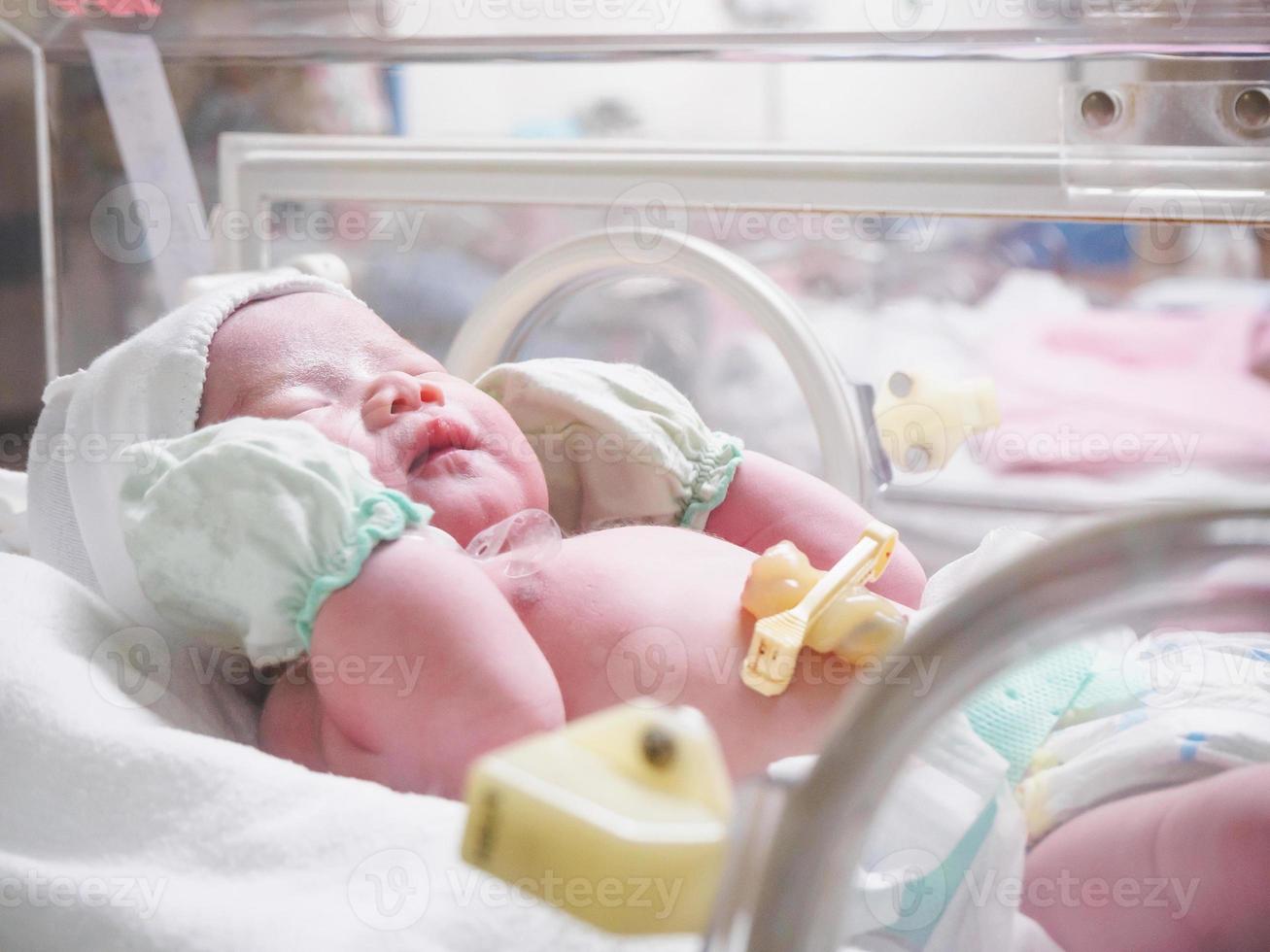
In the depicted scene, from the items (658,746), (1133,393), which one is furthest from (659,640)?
(1133,393)

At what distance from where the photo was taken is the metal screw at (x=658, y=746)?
39 cm

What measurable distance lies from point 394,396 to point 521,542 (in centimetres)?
13

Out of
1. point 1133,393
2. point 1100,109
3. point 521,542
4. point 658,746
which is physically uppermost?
point 1100,109

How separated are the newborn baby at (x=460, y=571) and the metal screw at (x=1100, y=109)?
1.23 feet

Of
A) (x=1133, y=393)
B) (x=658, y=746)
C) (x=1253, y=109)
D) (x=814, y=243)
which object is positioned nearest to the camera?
(x=658, y=746)

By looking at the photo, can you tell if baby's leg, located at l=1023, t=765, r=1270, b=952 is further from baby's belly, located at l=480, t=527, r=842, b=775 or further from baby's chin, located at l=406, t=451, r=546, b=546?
baby's chin, located at l=406, t=451, r=546, b=546

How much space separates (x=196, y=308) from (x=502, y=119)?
165 centimetres

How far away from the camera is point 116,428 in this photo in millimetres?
841

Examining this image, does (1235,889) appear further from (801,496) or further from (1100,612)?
(801,496)

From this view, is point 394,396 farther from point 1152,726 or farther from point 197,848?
point 1152,726

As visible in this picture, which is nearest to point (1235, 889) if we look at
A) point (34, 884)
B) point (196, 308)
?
point (34, 884)

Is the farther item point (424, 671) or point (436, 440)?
point (436, 440)

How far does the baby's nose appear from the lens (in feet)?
2.70

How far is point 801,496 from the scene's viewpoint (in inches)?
38.6
